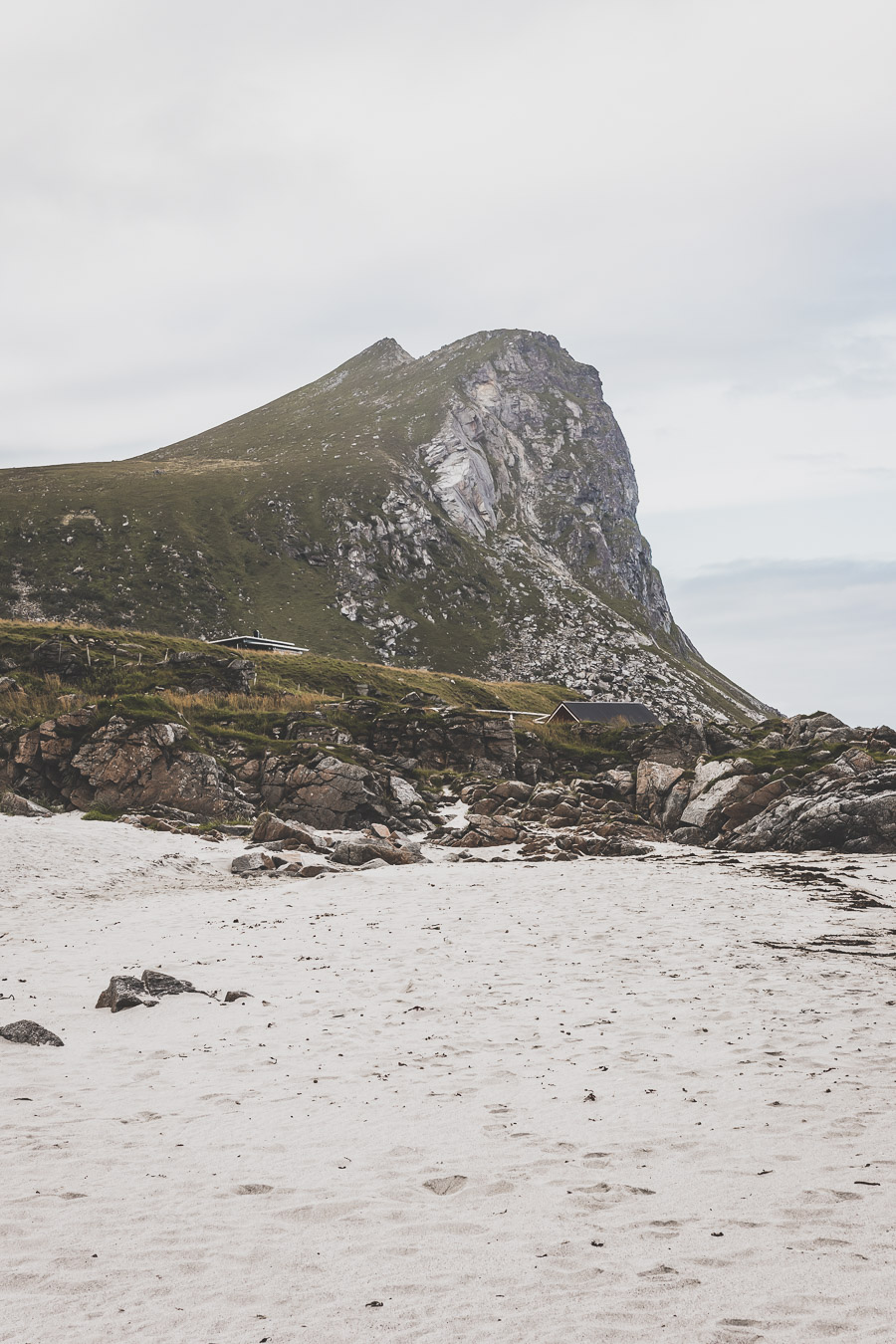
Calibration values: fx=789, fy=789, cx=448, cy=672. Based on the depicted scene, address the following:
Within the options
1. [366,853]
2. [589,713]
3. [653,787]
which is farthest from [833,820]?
[589,713]

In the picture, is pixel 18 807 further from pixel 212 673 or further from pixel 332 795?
pixel 212 673

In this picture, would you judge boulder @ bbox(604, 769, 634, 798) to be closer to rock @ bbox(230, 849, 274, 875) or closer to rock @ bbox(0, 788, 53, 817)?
rock @ bbox(230, 849, 274, 875)

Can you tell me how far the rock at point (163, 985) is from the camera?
488 inches

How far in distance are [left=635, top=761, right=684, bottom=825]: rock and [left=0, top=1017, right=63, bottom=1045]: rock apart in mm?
26894

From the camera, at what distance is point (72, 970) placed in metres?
13.6

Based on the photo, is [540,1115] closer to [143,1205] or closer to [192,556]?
[143,1205]

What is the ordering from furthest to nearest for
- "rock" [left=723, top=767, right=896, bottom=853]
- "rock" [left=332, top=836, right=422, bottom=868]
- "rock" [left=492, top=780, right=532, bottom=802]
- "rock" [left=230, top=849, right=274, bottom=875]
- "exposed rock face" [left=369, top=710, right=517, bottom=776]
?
"exposed rock face" [left=369, top=710, right=517, bottom=776], "rock" [left=492, top=780, right=532, bottom=802], "rock" [left=332, top=836, right=422, bottom=868], "rock" [left=723, top=767, right=896, bottom=853], "rock" [left=230, top=849, right=274, bottom=875]

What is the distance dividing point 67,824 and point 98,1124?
19.6m

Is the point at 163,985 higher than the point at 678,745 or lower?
lower

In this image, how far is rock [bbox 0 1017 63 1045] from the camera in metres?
10.4

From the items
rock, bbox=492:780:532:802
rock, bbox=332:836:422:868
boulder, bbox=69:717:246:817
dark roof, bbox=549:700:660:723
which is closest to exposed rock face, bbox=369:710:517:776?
rock, bbox=492:780:532:802

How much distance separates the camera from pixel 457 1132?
814cm

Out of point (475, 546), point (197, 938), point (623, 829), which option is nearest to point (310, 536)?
point (475, 546)

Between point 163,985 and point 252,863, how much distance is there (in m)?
10.5
